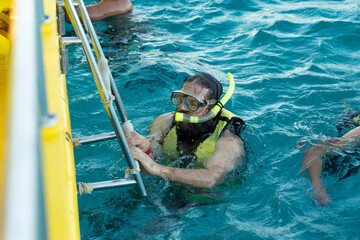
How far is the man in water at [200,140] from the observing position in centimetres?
335

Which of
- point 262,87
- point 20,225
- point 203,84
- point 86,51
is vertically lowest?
point 262,87

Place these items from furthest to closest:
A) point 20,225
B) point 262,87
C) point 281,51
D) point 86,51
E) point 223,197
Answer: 1. point 281,51
2. point 262,87
3. point 223,197
4. point 86,51
5. point 20,225

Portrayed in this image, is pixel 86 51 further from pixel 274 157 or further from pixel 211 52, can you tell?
pixel 211 52

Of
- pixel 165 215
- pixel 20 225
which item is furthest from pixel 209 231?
pixel 20 225

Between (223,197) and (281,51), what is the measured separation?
3.61 meters

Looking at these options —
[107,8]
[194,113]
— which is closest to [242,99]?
[194,113]

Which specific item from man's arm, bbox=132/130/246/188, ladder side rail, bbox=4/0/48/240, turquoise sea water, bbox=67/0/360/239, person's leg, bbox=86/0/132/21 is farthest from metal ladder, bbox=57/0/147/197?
person's leg, bbox=86/0/132/21

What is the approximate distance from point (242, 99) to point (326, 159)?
1708 millimetres

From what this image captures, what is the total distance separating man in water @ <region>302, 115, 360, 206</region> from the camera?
3709 mm

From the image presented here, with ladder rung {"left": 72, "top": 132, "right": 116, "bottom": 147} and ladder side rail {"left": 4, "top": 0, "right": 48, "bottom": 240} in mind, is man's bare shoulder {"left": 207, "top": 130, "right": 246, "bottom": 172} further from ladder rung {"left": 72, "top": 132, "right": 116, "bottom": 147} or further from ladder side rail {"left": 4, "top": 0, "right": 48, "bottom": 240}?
ladder side rail {"left": 4, "top": 0, "right": 48, "bottom": 240}

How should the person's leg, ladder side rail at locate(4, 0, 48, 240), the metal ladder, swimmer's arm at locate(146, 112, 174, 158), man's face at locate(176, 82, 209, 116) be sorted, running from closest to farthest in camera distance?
1. ladder side rail at locate(4, 0, 48, 240)
2. the metal ladder
3. man's face at locate(176, 82, 209, 116)
4. swimmer's arm at locate(146, 112, 174, 158)
5. the person's leg

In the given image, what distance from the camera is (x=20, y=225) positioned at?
65 centimetres

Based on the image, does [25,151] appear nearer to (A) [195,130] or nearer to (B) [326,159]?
(A) [195,130]

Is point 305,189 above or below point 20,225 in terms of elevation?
below
